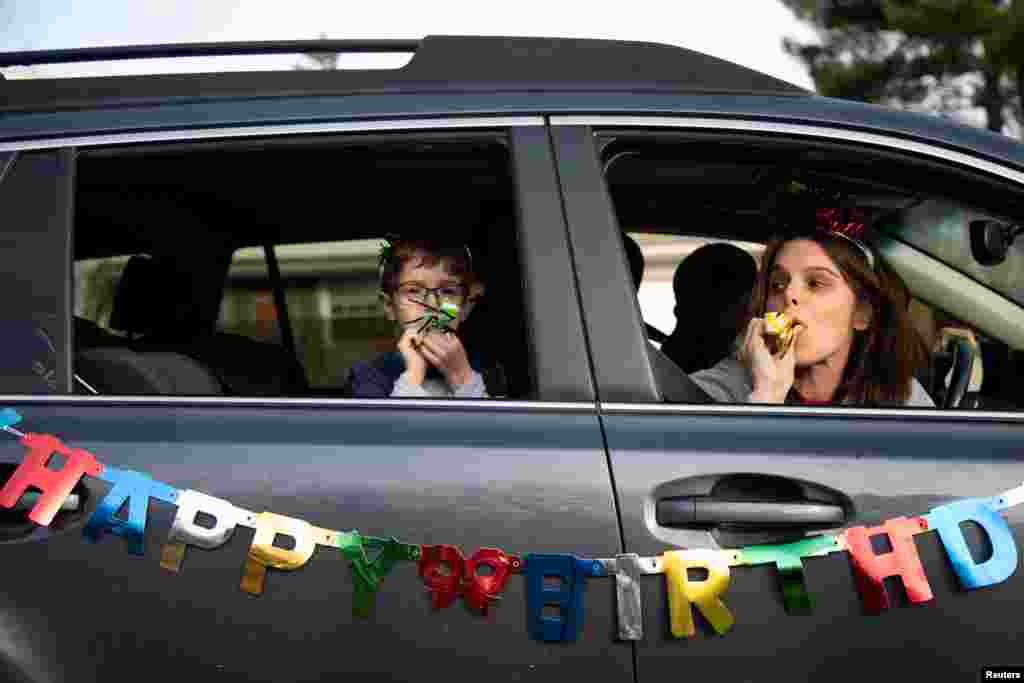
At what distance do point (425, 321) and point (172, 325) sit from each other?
3.84ft

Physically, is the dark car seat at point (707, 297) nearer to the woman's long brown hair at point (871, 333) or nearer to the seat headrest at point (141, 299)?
the woman's long brown hair at point (871, 333)

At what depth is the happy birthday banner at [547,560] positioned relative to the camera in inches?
87.2

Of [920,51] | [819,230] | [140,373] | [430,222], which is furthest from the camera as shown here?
[920,51]

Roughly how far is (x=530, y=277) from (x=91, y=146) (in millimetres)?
821

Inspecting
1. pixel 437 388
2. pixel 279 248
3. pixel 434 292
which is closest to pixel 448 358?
pixel 437 388

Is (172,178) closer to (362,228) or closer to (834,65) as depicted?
(362,228)

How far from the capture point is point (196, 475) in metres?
2.29

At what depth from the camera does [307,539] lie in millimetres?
2242

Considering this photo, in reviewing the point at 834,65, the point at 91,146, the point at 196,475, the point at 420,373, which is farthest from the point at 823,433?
the point at 834,65

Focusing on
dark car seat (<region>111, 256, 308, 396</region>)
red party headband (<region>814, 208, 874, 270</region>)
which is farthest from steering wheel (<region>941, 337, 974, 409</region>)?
dark car seat (<region>111, 256, 308, 396</region>)

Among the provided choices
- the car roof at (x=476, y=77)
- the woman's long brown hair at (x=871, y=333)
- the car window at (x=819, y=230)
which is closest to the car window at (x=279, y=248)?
the car roof at (x=476, y=77)

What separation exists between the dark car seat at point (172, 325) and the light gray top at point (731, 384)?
120 cm

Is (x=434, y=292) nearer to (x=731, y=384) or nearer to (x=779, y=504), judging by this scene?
(x=731, y=384)

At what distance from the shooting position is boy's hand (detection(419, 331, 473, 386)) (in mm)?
2854
